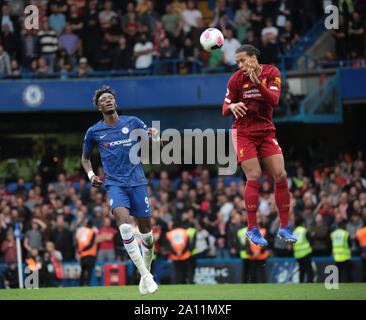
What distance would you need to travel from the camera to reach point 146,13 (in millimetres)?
24703

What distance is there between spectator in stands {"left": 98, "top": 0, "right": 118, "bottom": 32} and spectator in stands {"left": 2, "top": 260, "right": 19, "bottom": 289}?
8760mm

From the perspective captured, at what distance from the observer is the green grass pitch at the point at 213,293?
11.3m

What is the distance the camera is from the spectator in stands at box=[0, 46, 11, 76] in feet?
78.4

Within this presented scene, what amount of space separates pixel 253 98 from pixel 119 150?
2.04 meters

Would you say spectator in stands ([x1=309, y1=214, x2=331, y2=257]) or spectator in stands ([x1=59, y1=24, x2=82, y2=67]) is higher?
spectator in stands ([x1=59, y1=24, x2=82, y2=67])

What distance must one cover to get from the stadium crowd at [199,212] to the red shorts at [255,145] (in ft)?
22.5

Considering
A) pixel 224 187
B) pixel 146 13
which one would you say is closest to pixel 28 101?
pixel 146 13

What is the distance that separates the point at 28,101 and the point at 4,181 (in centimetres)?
264

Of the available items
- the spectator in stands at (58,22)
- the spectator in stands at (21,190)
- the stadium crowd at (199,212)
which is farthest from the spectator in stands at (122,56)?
the spectator in stands at (21,190)

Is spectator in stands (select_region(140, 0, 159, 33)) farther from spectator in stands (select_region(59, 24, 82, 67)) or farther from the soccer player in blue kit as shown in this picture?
the soccer player in blue kit

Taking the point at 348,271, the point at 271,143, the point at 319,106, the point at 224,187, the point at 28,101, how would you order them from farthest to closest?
the point at 28,101, the point at 319,106, the point at 224,187, the point at 348,271, the point at 271,143

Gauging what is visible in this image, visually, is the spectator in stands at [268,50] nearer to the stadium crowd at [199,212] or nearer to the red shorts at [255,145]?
the stadium crowd at [199,212]

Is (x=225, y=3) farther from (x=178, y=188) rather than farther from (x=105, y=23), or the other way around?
(x=178, y=188)

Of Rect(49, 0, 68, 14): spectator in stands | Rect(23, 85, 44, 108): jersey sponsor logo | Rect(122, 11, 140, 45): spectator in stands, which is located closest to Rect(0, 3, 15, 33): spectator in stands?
Rect(49, 0, 68, 14): spectator in stands
